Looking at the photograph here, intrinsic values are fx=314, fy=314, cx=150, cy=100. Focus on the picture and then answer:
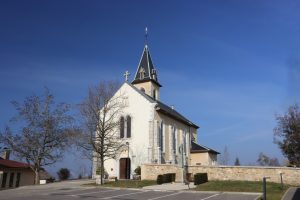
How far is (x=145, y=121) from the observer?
37.8m

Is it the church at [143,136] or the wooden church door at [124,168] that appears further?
the wooden church door at [124,168]

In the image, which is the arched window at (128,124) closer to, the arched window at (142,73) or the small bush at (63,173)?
the small bush at (63,173)

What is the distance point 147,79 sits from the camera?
50375 millimetres

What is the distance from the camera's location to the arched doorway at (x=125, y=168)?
37500mm

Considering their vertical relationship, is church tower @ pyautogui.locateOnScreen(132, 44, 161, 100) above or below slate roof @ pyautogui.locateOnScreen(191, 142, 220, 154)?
above

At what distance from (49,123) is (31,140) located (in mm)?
2466

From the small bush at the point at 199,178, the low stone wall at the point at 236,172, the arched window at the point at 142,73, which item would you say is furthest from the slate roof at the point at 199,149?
the small bush at the point at 199,178

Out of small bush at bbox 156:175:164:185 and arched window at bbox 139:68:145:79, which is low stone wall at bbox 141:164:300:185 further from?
arched window at bbox 139:68:145:79

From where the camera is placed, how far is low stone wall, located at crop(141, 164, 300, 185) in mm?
27223

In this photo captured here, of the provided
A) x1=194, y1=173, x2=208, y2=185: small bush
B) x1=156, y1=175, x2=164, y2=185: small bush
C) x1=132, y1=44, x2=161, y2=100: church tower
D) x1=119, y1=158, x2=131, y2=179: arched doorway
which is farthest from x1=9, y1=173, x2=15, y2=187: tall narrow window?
x1=132, y1=44, x2=161, y2=100: church tower

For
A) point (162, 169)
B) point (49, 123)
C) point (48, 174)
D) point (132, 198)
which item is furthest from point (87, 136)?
point (48, 174)

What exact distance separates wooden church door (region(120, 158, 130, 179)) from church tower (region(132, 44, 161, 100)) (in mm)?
14796

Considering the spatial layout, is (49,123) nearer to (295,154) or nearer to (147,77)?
(147,77)

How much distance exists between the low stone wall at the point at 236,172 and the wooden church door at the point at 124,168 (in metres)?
6.65
